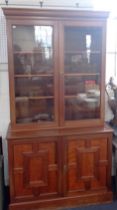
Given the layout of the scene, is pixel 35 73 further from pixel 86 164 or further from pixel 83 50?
pixel 86 164

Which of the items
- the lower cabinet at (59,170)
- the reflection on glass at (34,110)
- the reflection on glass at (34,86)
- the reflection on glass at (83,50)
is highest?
the reflection on glass at (83,50)

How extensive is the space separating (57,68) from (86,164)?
101cm

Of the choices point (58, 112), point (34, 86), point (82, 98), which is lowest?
point (58, 112)

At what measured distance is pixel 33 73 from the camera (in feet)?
8.07

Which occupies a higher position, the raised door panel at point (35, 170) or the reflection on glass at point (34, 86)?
the reflection on glass at point (34, 86)

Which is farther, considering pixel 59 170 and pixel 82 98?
pixel 82 98

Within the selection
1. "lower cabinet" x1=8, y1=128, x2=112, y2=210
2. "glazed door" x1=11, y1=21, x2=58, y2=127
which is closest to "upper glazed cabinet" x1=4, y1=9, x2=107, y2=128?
"glazed door" x1=11, y1=21, x2=58, y2=127

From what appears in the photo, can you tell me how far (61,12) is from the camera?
2.29 meters

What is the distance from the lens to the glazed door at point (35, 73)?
2.37 m

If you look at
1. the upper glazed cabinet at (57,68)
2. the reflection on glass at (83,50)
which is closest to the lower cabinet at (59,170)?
the upper glazed cabinet at (57,68)

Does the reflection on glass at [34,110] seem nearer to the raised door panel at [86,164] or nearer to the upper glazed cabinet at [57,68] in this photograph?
the upper glazed cabinet at [57,68]

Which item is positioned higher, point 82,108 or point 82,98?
point 82,98

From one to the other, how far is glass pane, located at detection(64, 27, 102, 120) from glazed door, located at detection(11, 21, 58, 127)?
14 cm

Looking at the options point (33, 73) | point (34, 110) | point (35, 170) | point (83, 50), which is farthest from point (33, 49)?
point (35, 170)
